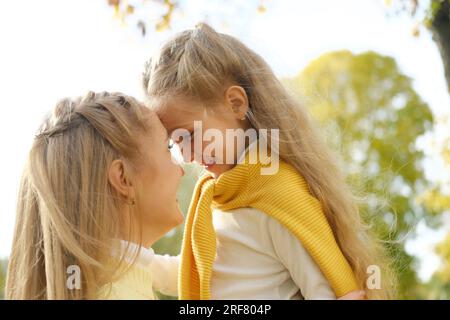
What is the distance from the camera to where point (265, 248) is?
209 centimetres

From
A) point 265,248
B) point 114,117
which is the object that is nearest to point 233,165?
point 265,248

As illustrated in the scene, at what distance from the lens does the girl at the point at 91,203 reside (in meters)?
1.83

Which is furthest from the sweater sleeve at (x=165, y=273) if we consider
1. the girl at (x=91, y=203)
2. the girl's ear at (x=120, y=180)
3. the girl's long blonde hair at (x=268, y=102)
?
the girl's long blonde hair at (x=268, y=102)

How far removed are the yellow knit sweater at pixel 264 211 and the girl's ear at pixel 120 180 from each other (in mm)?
280

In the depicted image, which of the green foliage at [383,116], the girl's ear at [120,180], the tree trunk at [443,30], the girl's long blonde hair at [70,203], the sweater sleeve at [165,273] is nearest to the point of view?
the girl's long blonde hair at [70,203]

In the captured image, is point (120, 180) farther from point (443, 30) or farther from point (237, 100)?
point (443, 30)

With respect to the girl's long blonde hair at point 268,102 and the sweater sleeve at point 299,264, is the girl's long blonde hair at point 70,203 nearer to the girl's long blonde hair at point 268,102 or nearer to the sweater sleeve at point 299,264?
the girl's long blonde hair at point 268,102

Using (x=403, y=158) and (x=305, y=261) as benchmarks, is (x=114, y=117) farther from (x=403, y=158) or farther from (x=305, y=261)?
(x=403, y=158)

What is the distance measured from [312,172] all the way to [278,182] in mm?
148

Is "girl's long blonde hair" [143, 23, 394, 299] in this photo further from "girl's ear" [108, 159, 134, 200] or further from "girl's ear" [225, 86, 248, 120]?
"girl's ear" [108, 159, 134, 200]

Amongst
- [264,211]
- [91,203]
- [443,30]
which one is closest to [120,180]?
[91,203]

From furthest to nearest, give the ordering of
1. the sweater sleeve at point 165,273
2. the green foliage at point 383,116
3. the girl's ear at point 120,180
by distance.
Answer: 1. the green foliage at point 383,116
2. the sweater sleeve at point 165,273
3. the girl's ear at point 120,180

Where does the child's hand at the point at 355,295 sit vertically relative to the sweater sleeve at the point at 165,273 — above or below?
below

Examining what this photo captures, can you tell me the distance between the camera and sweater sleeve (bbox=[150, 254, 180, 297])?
2.35 metres
